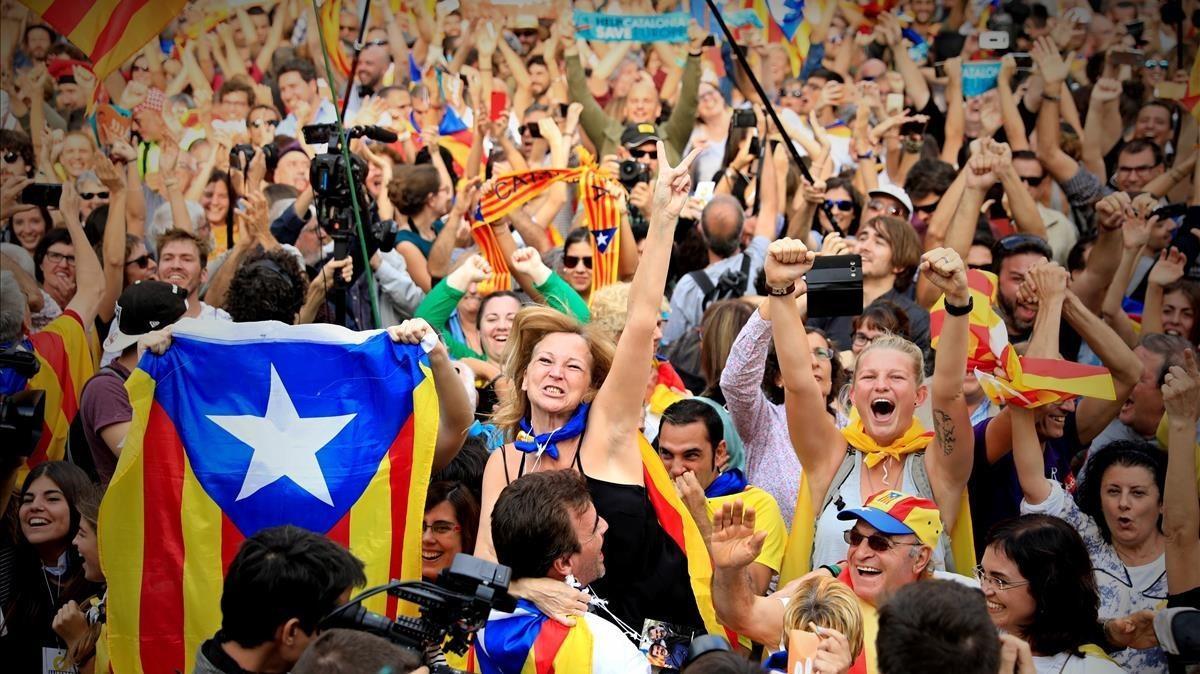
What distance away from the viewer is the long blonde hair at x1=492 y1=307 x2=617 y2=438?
4746 millimetres

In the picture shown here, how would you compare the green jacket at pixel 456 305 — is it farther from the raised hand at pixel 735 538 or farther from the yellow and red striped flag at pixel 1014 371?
the raised hand at pixel 735 538

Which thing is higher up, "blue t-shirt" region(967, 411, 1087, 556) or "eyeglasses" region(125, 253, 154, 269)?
"eyeglasses" region(125, 253, 154, 269)

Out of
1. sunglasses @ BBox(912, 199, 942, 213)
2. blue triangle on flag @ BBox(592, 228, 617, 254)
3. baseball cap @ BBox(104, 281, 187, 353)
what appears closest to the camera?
baseball cap @ BBox(104, 281, 187, 353)

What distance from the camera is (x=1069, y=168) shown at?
360 inches

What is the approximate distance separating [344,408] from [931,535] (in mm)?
1967

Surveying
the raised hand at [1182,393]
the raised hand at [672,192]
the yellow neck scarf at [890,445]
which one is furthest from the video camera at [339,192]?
the raised hand at [1182,393]

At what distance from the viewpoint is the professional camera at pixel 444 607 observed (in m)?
3.08

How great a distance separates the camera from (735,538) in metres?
3.81

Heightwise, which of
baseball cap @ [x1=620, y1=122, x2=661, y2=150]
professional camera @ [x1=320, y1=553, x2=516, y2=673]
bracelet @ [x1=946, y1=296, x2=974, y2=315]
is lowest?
professional camera @ [x1=320, y1=553, x2=516, y2=673]

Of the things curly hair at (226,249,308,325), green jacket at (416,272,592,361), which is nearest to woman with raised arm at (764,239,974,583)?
green jacket at (416,272,592,361)

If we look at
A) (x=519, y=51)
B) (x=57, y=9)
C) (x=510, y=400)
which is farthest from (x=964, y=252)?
(x=519, y=51)

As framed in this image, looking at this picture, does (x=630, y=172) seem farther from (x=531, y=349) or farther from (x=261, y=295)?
(x=531, y=349)

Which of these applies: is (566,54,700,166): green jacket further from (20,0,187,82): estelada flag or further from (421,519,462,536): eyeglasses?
(421,519,462,536): eyeglasses

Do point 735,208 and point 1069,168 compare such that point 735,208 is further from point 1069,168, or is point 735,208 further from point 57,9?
point 57,9
